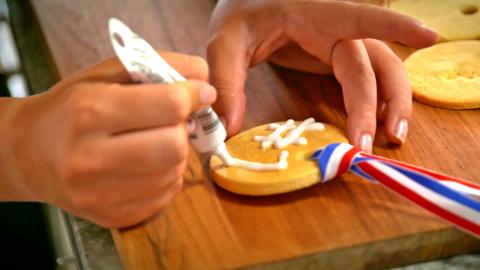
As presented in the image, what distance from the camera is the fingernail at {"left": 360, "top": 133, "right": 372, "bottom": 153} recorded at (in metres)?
0.89

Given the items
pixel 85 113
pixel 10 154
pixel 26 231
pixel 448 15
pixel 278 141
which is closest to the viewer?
pixel 85 113

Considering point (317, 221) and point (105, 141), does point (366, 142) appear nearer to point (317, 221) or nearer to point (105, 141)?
point (317, 221)

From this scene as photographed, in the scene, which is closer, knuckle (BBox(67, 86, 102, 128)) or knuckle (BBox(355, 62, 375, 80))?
knuckle (BBox(67, 86, 102, 128))

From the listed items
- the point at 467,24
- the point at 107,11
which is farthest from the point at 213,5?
the point at 467,24

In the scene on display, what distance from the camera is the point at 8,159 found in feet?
2.56

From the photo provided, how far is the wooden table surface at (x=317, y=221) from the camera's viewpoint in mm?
758

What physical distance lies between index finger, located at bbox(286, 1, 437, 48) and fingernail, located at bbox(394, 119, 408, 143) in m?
0.11

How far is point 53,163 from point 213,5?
0.70 m

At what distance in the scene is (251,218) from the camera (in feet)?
2.63

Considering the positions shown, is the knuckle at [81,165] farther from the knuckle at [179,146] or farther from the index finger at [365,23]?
the index finger at [365,23]

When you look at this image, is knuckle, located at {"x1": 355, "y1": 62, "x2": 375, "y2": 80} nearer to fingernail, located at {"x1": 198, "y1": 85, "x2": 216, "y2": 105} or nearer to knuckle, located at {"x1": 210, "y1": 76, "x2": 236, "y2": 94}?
knuckle, located at {"x1": 210, "y1": 76, "x2": 236, "y2": 94}

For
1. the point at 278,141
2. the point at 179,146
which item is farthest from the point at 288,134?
the point at 179,146

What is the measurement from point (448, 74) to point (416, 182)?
1.06ft

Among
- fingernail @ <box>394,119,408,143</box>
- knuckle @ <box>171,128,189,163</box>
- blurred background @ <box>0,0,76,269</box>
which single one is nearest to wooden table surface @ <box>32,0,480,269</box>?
fingernail @ <box>394,119,408,143</box>
